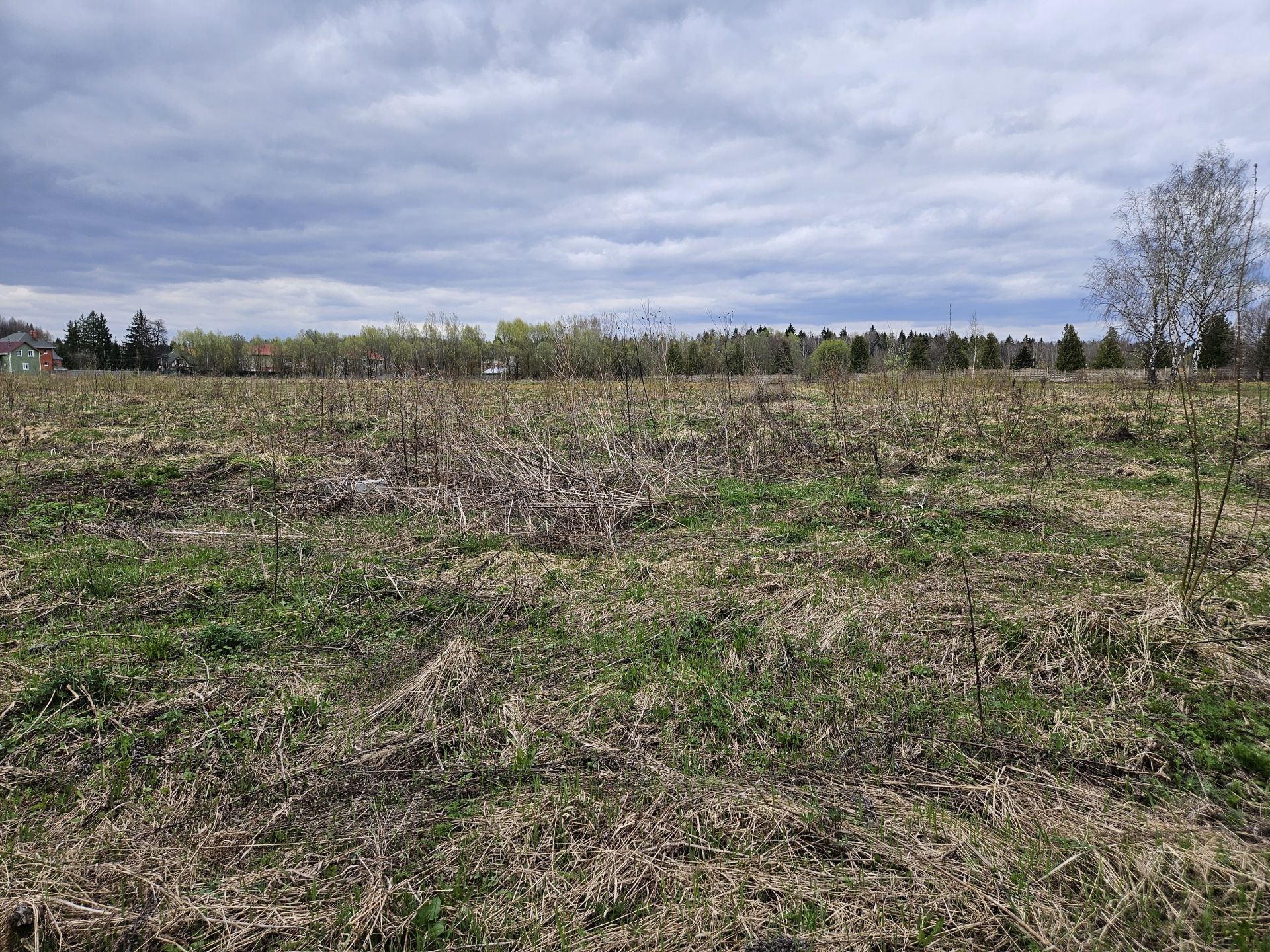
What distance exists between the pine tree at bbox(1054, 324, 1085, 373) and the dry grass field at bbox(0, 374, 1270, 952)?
39485 mm

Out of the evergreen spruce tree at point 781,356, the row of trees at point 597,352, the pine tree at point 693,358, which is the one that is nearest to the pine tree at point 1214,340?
the row of trees at point 597,352

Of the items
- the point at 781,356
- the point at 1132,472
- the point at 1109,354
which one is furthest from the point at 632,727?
the point at 1109,354

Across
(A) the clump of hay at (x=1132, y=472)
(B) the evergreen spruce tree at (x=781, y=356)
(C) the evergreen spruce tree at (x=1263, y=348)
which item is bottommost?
(A) the clump of hay at (x=1132, y=472)

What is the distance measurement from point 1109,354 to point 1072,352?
8168mm

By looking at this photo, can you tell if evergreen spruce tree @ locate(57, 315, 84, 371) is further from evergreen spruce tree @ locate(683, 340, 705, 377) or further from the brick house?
evergreen spruce tree @ locate(683, 340, 705, 377)

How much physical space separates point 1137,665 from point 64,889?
4.40 m

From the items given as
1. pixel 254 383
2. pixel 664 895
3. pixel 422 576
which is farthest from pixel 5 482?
pixel 254 383

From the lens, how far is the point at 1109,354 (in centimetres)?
3231

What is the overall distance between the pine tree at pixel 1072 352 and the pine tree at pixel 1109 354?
2375 mm

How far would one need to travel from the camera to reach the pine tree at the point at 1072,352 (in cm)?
3881

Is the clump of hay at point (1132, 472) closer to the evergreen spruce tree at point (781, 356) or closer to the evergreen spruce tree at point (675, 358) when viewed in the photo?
the evergreen spruce tree at point (675, 358)

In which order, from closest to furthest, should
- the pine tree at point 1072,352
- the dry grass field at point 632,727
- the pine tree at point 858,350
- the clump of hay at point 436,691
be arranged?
the dry grass field at point 632,727 < the clump of hay at point 436,691 < the pine tree at point 1072,352 < the pine tree at point 858,350

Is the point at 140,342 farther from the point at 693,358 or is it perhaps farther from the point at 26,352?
the point at 693,358

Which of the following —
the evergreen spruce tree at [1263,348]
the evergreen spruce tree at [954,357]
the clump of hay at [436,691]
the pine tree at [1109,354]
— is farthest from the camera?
the pine tree at [1109,354]
